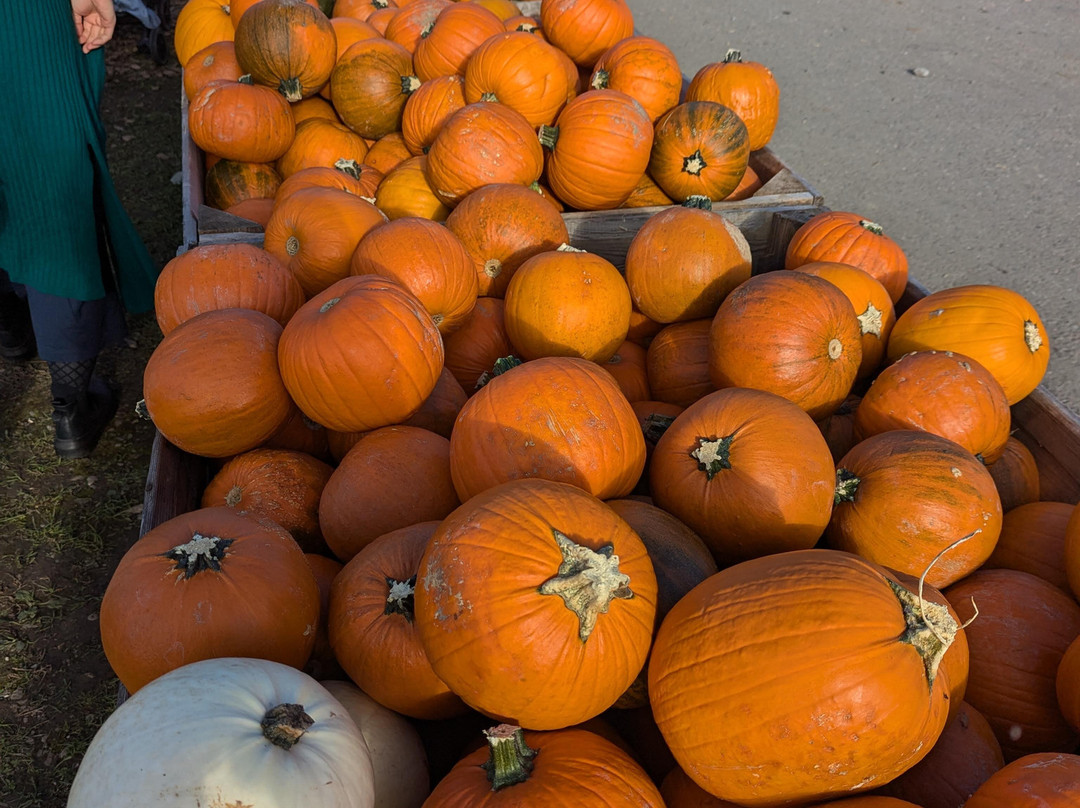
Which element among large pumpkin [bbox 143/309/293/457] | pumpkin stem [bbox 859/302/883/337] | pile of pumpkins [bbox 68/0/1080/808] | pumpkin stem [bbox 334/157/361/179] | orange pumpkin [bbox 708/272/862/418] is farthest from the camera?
Answer: pumpkin stem [bbox 334/157/361/179]

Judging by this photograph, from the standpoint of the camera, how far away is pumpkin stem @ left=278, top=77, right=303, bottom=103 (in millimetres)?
4113

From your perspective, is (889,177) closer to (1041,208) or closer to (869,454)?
(1041,208)

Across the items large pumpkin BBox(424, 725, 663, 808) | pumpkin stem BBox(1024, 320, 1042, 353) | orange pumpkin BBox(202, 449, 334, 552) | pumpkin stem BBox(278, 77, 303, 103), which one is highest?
pumpkin stem BBox(278, 77, 303, 103)

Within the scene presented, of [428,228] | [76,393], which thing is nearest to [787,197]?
[428,228]

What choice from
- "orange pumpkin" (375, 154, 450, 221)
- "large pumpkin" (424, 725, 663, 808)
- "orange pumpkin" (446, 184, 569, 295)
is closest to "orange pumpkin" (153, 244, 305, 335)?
"orange pumpkin" (446, 184, 569, 295)

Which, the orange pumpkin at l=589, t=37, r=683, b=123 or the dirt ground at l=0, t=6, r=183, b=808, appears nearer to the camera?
the dirt ground at l=0, t=6, r=183, b=808

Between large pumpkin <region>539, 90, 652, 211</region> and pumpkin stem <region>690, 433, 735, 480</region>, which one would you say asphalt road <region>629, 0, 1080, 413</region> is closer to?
large pumpkin <region>539, 90, 652, 211</region>

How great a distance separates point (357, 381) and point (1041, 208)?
21.0 feet

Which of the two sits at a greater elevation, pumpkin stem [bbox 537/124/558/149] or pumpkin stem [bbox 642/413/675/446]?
pumpkin stem [bbox 537/124/558/149]

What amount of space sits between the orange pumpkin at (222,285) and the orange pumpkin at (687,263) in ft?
4.41

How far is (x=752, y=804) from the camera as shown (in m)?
1.34

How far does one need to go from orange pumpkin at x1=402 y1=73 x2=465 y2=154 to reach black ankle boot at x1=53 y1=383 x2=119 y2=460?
2416 millimetres

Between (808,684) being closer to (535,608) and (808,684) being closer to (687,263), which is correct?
(535,608)

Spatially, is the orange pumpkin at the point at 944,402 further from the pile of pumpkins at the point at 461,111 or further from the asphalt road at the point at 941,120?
the asphalt road at the point at 941,120
